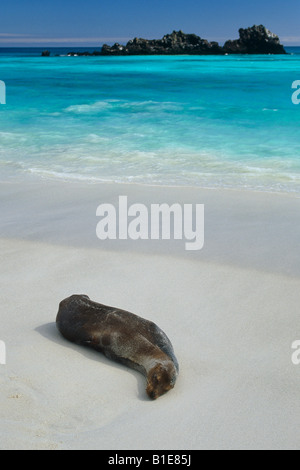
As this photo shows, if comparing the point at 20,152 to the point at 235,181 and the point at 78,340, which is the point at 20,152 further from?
the point at 78,340

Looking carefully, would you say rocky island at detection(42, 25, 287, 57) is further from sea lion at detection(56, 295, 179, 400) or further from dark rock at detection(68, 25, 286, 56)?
sea lion at detection(56, 295, 179, 400)

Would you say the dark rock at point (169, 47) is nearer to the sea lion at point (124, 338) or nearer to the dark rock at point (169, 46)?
the dark rock at point (169, 46)

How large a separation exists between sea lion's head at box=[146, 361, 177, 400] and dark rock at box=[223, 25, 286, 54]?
295 feet

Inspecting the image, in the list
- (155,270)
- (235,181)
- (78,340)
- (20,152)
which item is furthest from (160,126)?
(78,340)

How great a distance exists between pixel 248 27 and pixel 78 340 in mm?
93998

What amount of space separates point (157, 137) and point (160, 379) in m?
9.38

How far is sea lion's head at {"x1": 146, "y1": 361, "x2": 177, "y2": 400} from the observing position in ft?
10.2

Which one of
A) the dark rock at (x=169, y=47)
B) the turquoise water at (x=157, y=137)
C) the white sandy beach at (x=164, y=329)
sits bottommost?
the white sandy beach at (x=164, y=329)

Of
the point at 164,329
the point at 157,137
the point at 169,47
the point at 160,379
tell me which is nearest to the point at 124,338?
the point at 160,379

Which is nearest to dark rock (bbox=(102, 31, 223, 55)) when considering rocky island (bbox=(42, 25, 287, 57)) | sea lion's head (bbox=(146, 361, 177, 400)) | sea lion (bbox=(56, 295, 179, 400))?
rocky island (bbox=(42, 25, 287, 57))

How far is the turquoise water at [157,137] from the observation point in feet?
28.7

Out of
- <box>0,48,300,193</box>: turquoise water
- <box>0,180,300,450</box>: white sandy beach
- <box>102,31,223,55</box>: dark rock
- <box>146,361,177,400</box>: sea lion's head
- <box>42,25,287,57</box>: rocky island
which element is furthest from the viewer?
<box>102,31,223,55</box>: dark rock

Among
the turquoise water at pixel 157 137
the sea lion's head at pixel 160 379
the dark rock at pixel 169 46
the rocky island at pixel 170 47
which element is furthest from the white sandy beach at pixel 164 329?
the dark rock at pixel 169 46

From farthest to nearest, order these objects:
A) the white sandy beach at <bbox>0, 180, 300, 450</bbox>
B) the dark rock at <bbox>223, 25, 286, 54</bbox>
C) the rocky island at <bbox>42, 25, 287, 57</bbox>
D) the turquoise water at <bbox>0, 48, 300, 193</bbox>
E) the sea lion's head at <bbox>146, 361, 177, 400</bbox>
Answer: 1. the dark rock at <bbox>223, 25, 286, 54</bbox>
2. the rocky island at <bbox>42, 25, 287, 57</bbox>
3. the turquoise water at <bbox>0, 48, 300, 193</bbox>
4. the sea lion's head at <bbox>146, 361, 177, 400</bbox>
5. the white sandy beach at <bbox>0, 180, 300, 450</bbox>
